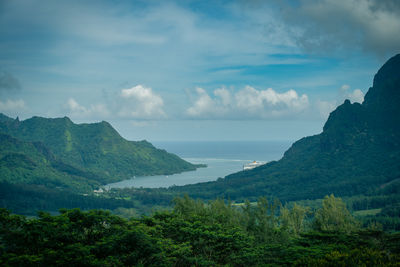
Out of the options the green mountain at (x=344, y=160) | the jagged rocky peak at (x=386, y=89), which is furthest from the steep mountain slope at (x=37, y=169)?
the jagged rocky peak at (x=386, y=89)

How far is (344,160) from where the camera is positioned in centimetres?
13100

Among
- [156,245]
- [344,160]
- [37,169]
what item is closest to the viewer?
[156,245]

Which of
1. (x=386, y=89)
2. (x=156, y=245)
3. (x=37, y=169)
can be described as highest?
(x=386, y=89)

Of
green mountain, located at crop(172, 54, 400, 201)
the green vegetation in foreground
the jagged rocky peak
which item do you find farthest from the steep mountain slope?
the green vegetation in foreground

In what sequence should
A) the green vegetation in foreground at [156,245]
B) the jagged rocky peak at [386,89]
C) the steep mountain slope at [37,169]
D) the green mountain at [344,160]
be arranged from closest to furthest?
the green vegetation in foreground at [156,245], the green mountain at [344,160], the jagged rocky peak at [386,89], the steep mountain slope at [37,169]

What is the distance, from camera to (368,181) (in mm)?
108062

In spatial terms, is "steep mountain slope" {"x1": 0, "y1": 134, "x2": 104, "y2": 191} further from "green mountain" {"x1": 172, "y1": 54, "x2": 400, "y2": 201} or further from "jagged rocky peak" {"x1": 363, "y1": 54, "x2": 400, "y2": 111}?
"jagged rocky peak" {"x1": 363, "y1": 54, "x2": 400, "y2": 111}

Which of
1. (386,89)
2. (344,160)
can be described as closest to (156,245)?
(344,160)

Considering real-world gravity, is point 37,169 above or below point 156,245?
above

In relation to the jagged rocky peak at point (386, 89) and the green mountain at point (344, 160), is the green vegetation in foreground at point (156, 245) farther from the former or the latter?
the jagged rocky peak at point (386, 89)

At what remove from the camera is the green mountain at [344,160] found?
365ft

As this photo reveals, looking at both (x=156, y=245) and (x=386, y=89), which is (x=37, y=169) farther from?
(x=156, y=245)

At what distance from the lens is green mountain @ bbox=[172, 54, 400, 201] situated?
111 meters

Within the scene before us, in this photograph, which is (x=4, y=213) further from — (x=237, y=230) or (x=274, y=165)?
(x=274, y=165)
